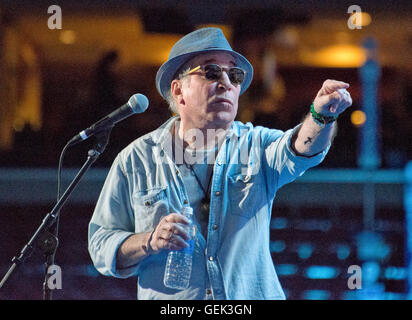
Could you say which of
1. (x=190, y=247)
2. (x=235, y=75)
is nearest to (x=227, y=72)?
(x=235, y=75)

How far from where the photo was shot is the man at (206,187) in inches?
70.5

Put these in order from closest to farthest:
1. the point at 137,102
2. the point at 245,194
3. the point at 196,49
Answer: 1. the point at 137,102
2. the point at 245,194
3. the point at 196,49

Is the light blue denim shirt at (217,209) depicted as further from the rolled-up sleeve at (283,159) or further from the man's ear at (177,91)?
the man's ear at (177,91)

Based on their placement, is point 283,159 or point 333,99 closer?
point 333,99

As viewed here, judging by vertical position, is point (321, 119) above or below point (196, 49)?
below

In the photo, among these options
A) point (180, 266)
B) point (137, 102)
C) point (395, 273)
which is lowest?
point (395, 273)

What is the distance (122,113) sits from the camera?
1.80 metres

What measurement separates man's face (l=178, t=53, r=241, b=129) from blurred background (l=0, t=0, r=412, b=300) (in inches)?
39.1

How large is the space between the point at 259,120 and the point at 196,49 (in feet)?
4.54

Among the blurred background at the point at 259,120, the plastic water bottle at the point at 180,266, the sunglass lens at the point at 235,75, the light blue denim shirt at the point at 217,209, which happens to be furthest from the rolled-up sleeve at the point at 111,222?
the blurred background at the point at 259,120

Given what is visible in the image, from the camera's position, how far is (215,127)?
1.98 metres

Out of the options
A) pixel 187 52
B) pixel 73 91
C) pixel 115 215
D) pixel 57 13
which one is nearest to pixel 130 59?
pixel 73 91

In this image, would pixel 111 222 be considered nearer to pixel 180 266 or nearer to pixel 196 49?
pixel 180 266
